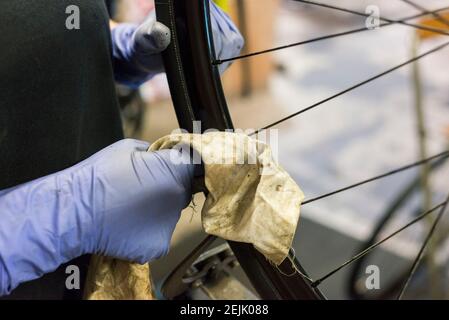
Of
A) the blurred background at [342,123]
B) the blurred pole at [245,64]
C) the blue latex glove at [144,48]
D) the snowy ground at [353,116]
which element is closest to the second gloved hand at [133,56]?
the blue latex glove at [144,48]

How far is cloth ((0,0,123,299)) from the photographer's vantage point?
0.51 meters

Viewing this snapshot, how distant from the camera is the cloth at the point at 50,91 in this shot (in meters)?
0.51

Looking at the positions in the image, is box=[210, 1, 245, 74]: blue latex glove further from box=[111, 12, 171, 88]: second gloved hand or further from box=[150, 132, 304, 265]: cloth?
box=[150, 132, 304, 265]: cloth

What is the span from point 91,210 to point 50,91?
0.16 m

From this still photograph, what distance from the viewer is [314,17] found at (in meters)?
3.19

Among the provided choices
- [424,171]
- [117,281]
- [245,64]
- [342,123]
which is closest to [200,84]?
[117,281]

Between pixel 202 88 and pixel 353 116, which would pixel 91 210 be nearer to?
pixel 202 88

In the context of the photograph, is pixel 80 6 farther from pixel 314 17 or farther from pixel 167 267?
pixel 314 17

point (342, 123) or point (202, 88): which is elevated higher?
point (202, 88)

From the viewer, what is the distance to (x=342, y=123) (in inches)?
87.5

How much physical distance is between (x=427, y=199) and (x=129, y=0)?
1481mm

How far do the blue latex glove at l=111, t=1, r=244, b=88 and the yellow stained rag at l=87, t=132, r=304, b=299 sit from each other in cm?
17

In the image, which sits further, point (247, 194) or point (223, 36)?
point (223, 36)
